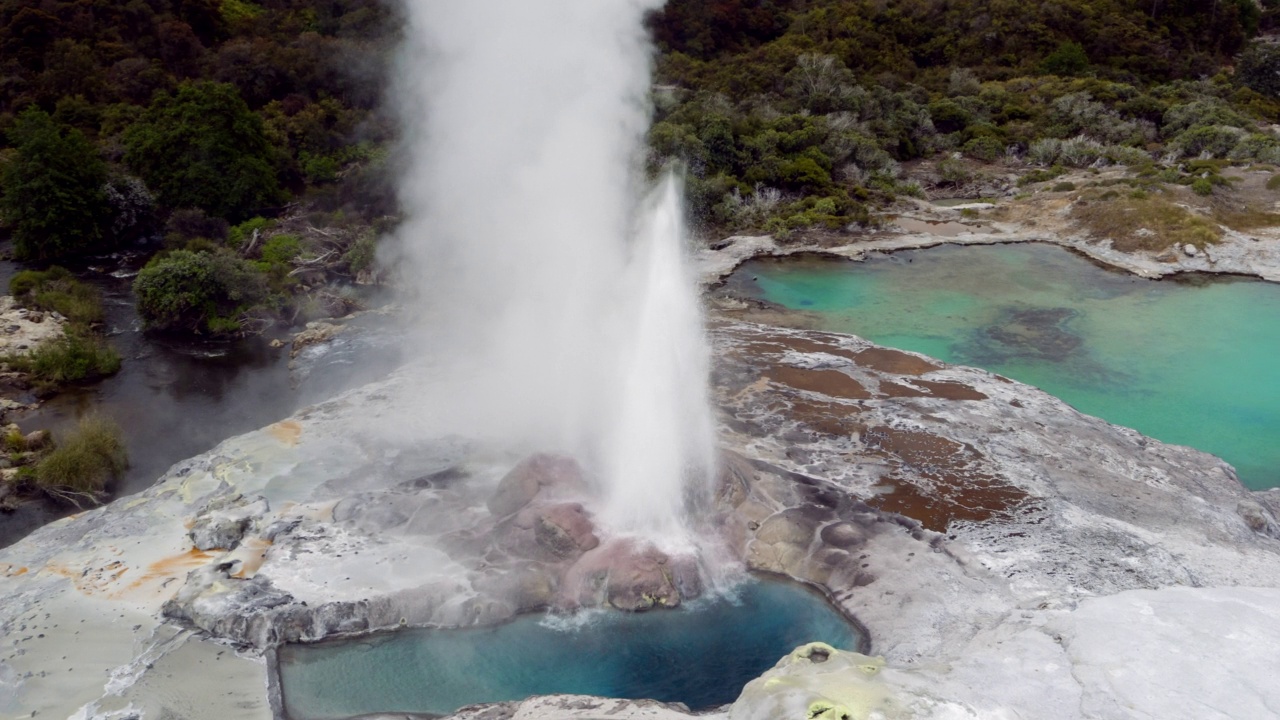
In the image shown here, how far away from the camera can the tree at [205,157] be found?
30.2 m

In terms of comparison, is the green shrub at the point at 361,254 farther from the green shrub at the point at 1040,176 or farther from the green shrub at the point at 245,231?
the green shrub at the point at 1040,176

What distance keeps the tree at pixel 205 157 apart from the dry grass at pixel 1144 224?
30.8 m

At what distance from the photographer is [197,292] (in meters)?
23.5

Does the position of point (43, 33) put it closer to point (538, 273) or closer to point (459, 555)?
point (538, 273)

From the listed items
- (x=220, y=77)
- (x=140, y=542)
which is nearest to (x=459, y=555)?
(x=140, y=542)

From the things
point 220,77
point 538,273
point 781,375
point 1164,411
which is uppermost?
point 220,77

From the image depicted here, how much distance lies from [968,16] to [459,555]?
53709mm

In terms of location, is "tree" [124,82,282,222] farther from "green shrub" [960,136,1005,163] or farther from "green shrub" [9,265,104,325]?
"green shrub" [960,136,1005,163]

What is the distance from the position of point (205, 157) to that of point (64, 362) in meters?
12.8

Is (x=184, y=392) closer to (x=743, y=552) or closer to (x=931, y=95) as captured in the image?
(x=743, y=552)

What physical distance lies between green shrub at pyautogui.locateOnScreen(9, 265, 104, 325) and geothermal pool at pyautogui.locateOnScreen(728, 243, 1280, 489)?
1909 centimetres

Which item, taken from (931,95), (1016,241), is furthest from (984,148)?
(1016,241)

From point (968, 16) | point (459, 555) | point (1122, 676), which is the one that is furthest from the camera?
point (968, 16)

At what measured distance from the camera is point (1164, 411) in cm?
1897
